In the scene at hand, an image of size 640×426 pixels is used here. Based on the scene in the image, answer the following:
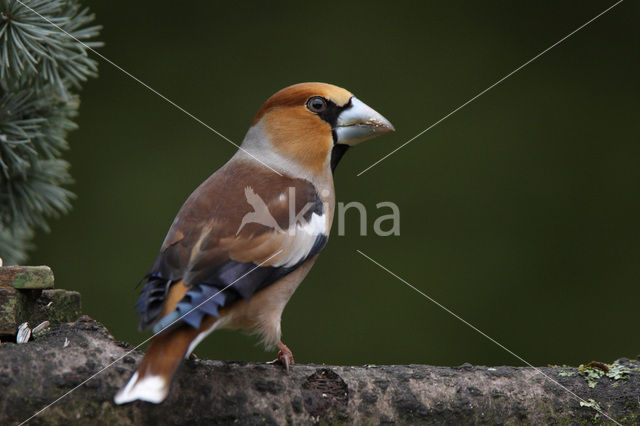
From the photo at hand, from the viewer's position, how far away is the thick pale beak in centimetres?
237

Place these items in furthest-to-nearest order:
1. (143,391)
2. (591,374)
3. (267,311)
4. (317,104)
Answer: (317,104) < (267,311) < (591,374) < (143,391)

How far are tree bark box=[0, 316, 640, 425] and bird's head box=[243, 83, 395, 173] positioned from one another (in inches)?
32.4

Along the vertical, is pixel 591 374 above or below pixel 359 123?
below

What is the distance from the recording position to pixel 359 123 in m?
2.37

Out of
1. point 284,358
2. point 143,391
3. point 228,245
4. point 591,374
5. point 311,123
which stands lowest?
point 143,391

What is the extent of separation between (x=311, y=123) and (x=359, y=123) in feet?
0.48

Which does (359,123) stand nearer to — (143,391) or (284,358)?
(284,358)

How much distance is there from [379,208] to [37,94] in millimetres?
2190

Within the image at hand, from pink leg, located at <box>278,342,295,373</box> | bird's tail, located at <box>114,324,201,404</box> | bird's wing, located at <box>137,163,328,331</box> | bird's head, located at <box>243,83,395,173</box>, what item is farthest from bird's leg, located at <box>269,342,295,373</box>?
bird's head, located at <box>243,83,395,173</box>

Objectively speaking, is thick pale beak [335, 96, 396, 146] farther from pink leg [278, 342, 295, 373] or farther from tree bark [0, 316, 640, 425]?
tree bark [0, 316, 640, 425]

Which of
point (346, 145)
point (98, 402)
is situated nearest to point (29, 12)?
point (98, 402)

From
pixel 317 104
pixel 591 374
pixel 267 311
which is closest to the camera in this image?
pixel 591 374

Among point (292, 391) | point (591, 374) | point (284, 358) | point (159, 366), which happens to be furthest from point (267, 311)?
point (591, 374)

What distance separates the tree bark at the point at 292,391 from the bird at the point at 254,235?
67 millimetres
